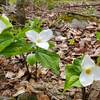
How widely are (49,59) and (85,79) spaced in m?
0.32

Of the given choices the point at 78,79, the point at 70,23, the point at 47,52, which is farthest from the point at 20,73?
the point at 70,23

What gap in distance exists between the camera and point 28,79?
2.54 m

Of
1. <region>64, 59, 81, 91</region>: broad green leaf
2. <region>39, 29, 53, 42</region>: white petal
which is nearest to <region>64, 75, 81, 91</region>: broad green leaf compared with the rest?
<region>64, 59, 81, 91</region>: broad green leaf

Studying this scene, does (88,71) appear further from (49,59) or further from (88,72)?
(49,59)

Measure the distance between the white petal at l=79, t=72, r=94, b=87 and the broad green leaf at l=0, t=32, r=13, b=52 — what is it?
1.56ft

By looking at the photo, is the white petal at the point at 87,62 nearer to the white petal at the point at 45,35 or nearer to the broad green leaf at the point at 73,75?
the broad green leaf at the point at 73,75

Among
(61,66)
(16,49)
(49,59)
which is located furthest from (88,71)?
(61,66)

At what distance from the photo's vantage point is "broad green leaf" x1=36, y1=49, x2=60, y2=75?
1985 millimetres

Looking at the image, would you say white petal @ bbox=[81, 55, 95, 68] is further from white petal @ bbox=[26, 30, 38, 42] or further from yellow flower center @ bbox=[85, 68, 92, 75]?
white petal @ bbox=[26, 30, 38, 42]

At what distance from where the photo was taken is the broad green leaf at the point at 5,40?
A: 198 cm

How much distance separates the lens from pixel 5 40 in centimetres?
203

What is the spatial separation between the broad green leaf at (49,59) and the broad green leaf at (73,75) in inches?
5.6

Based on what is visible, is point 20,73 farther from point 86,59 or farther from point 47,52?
point 86,59

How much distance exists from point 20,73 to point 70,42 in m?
1.16
